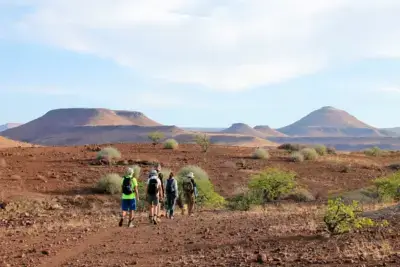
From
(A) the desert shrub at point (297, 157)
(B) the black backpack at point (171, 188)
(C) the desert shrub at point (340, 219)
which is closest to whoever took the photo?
(C) the desert shrub at point (340, 219)

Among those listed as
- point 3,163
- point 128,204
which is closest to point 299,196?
point 128,204

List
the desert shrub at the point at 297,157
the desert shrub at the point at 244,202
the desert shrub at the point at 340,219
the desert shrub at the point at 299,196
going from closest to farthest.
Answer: the desert shrub at the point at 340,219, the desert shrub at the point at 244,202, the desert shrub at the point at 299,196, the desert shrub at the point at 297,157

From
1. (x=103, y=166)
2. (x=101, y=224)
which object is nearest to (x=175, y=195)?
(x=101, y=224)

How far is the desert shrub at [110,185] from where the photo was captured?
27125mm

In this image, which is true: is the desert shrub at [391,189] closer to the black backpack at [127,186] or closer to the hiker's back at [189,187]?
the hiker's back at [189,187]

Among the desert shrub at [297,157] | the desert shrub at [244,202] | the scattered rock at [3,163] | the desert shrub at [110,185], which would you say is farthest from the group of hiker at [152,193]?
the desert shrub at [297,157]

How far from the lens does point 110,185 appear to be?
89.1ft

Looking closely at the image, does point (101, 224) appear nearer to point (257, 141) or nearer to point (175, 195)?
point (175, 195)

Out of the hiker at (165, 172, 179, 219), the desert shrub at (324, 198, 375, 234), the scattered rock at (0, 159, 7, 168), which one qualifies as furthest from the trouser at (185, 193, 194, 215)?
the scattered rock at (0, 159, 7, 168)

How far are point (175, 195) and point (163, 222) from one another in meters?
1.51

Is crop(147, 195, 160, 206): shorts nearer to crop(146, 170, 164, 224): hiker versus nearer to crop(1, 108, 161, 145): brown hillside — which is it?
crop(146, 170, 164, 224): hiker

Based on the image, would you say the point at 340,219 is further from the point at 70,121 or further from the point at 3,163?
the point at 70,121

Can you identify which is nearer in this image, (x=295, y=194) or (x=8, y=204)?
(x=8, y=204)

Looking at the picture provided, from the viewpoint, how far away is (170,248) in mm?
10766
